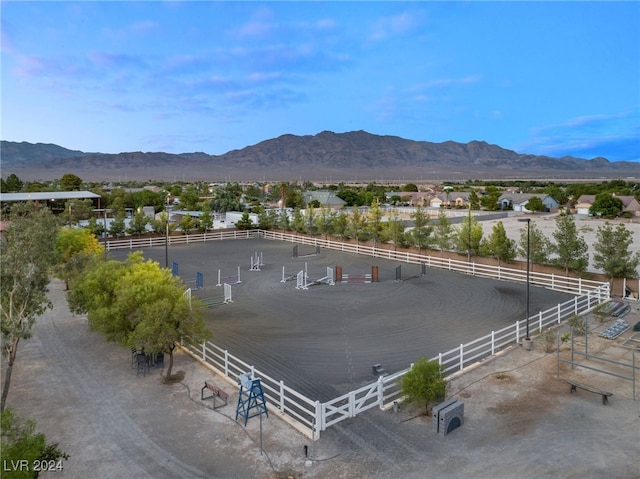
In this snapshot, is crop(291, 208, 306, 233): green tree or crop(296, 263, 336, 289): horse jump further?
crop(291, 208, 306, 233): green tree

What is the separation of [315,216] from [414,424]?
120 feet

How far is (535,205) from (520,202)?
6466 millimetres

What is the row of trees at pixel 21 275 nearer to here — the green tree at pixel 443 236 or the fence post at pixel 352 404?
the fence post at pixel 352 404

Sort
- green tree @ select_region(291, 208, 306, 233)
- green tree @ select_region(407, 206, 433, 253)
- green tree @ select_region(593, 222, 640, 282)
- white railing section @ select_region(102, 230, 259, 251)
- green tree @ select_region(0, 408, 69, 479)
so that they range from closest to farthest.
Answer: green tree @ select_region(0, 408, 69, 479) → green tree @ select_region(593, 222, 640, 282) → green tree @ select_region(407, 206, 433, 253) → white railing section @ select_region(102, 230, 259, 251) → green tree @ select_region(291, 208, 306, 233)

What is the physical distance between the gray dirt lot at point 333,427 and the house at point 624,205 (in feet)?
248

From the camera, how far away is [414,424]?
11.3 metres

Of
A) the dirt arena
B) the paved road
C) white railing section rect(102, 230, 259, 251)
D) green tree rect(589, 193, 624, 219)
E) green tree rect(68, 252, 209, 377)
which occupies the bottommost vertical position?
the paved road

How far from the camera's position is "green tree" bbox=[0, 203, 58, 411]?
1126 centimetres

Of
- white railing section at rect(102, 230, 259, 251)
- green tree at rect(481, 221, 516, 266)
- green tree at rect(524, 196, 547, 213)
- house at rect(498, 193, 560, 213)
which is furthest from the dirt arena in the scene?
house at rect(498, 193, 560, 213)

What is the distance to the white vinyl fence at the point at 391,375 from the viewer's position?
38.1 ft

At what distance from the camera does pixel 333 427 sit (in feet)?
36.7

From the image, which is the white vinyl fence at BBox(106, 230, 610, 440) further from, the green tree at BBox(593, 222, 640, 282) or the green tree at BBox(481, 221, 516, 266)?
the green tree at BBox(481, 221, 516, 266)

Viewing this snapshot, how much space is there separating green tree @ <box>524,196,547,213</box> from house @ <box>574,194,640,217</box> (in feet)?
21.7

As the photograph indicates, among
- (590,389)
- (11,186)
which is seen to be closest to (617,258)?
(590,389)
